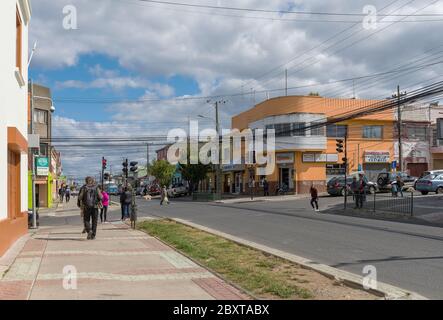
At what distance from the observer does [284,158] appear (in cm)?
4697

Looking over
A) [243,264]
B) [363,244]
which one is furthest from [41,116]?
[243,264]

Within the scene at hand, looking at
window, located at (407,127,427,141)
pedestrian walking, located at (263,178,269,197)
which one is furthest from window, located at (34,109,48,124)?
window, located at (407,127,427,141)

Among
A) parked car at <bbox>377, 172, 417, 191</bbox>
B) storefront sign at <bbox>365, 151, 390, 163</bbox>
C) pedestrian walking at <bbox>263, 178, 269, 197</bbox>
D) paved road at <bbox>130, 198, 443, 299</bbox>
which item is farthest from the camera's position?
storefront sign at <bbox>365, 151, 390, 163</bbox>

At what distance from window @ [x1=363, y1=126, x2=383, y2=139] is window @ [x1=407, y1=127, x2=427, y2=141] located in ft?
10.9

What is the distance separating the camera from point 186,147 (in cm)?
6181

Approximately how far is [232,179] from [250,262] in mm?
48833

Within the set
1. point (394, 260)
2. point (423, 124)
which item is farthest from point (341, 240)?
point (423, 124)

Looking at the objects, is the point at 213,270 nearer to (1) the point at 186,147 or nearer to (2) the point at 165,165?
(1) the point at 186,147

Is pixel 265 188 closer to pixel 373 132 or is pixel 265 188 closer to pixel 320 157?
pixel 320 157

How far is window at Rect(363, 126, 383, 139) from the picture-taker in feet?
162

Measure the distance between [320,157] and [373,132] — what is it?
22.2 feet

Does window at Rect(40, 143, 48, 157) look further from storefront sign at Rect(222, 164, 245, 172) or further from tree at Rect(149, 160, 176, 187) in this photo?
tree at Rect(149, 160, 176, 187)

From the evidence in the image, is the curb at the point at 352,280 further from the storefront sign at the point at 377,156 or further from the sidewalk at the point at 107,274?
the storefront sign at the point at 377,156

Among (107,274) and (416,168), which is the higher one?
(416,168)
